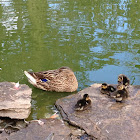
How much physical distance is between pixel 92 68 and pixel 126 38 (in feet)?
7.81

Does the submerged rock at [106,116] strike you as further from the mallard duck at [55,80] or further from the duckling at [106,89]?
the mallard duck at [55,80]

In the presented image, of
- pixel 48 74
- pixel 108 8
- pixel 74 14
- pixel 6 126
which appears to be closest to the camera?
pixel 6 126

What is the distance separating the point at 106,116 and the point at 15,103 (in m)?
1.60

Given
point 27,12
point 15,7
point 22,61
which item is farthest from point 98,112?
point 15,7

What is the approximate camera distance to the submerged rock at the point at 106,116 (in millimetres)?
4430

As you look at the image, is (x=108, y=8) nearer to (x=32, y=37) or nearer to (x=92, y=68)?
(x=32, y=37)

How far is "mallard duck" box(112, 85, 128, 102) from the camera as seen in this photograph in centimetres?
536

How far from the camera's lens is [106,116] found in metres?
4.90

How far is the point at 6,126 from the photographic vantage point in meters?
4.63

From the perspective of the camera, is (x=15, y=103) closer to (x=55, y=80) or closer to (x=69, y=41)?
(x=55, y=80)

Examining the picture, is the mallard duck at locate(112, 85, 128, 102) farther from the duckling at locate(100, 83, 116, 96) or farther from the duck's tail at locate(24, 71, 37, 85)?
the duck's tail at locate(24, 71, 37, 85)

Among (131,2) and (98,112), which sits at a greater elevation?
(131,2)

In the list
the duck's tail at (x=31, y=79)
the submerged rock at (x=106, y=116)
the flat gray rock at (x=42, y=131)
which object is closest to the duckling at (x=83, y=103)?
the submerged rock at (x=106, y=116)

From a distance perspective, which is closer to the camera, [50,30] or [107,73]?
[107,73]
